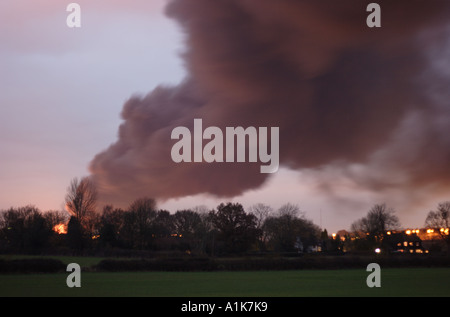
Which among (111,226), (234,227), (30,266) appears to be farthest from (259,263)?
(111,226)

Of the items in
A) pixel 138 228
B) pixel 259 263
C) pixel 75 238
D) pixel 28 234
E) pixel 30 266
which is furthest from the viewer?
pixel 138 228

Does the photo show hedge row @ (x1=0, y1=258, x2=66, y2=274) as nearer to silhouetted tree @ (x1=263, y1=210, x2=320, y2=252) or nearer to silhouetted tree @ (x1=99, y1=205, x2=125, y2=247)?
silhouetted tree @ (x1=99, y1=205, x2=125, y2=247)

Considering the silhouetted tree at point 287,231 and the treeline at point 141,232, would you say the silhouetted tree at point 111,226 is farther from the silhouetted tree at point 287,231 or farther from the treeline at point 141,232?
the silhouetted tree at point 287,231

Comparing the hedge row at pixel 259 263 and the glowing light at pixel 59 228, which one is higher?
the glowing light at pixel 59 228

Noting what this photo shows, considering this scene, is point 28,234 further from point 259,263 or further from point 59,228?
point 259,263

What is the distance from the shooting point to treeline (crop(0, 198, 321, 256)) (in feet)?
336

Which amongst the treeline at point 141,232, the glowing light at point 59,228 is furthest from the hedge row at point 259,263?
the glowing light at point 59,228

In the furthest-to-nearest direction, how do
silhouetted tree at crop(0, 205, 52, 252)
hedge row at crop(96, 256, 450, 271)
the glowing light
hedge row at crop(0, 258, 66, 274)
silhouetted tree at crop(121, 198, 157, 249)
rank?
the glowing light
silhouetted tree at crop(121, 198, 157, 249)
silhouetted tree at crop(0, 205, 52, 252)
hedge row at crop(96, 256, 450, 271)
hedge row at crop(0, 258, 66, 274)

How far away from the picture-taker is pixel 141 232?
111125mm

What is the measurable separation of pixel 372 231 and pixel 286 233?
23.6m

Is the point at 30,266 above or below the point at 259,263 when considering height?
above

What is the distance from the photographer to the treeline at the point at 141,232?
336 ft

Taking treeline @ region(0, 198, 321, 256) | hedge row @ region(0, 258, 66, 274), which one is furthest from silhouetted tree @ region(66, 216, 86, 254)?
hedge row @ region(0, 258, 66, 274)
